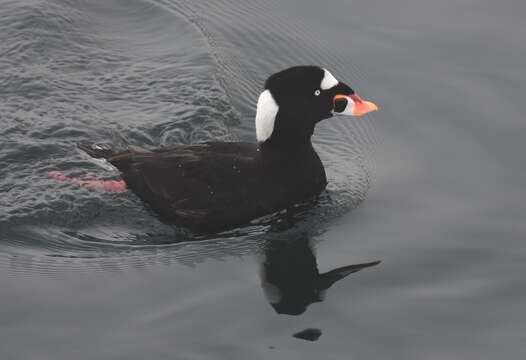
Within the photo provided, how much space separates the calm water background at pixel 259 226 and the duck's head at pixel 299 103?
67 cm

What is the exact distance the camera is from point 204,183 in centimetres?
814

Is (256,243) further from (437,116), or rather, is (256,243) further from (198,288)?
(437,116)

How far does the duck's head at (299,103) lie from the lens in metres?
8.14

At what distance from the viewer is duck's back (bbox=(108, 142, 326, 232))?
8062 mm

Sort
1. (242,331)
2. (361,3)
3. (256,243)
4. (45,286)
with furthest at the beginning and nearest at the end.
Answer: (361,3), (256,243), (45,286), (242,331)

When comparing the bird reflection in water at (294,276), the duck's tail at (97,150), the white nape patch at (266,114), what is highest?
the white nape patch at (266,114)

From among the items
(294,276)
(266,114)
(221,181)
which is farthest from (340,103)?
(294,276)

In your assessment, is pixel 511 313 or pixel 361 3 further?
pixel 361 3

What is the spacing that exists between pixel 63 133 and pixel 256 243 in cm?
239

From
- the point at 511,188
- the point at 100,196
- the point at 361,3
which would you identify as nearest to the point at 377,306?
the point at 511,188

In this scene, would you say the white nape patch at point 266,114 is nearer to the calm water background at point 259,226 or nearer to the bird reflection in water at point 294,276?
the calm water background at point 259,226

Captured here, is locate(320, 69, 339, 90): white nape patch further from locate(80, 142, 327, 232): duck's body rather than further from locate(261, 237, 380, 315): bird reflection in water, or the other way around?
locate(261, 237, 380, 315): bird reflection in water

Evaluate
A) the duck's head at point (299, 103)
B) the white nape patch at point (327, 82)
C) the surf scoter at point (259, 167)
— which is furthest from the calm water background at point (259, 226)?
the white nape patch at point (327, 82)

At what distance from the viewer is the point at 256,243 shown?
7859 millimetres
